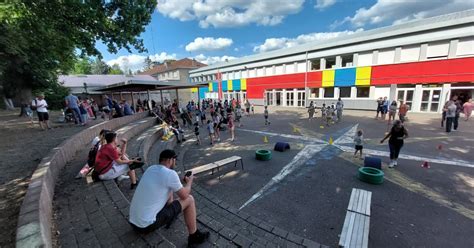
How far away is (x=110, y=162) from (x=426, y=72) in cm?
2305

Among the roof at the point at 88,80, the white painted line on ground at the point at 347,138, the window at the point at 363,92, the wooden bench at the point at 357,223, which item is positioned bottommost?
the white painted line on ground at the point at 347,138

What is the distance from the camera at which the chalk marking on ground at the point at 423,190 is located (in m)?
4.31

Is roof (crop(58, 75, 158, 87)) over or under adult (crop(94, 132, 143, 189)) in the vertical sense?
over

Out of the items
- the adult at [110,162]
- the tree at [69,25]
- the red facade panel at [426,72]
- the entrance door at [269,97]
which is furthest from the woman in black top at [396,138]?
the entrance door at [269,97]

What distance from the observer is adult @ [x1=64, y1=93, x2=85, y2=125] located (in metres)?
9.35

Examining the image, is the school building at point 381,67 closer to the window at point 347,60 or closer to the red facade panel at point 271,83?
the window at point 347,60

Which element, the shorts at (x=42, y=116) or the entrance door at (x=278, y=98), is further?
the entrance door at (x=278, y=98)

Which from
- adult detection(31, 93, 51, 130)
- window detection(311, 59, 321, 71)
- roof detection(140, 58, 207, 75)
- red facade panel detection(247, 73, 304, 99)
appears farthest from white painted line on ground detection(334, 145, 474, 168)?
roof detection(140, 58, 207, 75)

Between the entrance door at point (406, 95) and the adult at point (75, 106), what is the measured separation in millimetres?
24685

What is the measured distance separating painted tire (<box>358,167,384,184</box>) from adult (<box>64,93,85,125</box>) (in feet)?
40.4

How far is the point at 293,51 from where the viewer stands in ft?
83.5

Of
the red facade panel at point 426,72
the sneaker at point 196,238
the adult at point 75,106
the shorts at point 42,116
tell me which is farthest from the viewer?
the red facade panel at point 426,72

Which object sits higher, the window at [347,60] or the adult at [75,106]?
the window at [347,60]

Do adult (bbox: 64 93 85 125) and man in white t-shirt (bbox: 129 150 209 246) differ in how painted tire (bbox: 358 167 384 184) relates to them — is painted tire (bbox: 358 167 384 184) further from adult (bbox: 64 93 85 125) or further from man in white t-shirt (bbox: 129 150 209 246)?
adult (bbox: 64 93 85 125)
